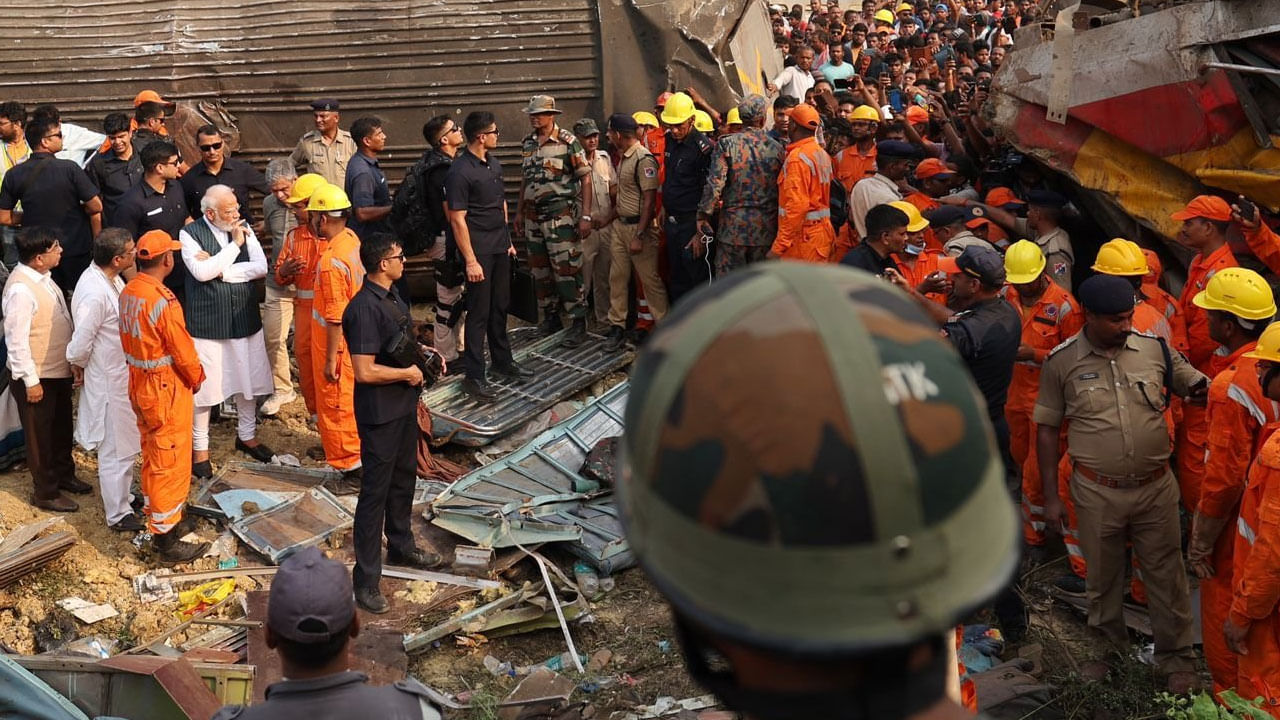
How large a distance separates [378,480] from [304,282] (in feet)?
7.13

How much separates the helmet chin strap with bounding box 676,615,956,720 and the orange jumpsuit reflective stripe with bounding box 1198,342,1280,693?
3.95 m

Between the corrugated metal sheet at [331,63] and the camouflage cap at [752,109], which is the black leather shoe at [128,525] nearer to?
the corrugated metal sheet at [331,63]

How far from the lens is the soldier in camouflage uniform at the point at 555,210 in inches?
338

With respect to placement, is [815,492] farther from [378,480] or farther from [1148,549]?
[378,480]

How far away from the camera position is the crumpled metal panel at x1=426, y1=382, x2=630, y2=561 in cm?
635

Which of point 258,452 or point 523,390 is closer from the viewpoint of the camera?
point 258,452

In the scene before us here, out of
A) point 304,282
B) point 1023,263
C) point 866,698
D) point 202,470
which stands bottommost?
point 202,470

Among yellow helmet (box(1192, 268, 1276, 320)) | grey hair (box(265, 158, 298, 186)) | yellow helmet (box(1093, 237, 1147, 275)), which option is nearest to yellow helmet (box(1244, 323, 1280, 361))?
yellow helmet (box(1192, 268, 1276, 320))

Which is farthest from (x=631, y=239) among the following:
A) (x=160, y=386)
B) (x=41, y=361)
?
(x=41, y=361)

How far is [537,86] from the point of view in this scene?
9.58 m

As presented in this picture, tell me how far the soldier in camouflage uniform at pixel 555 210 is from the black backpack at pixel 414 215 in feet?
2.59

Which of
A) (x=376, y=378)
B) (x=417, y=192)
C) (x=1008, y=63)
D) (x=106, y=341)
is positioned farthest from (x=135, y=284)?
(x=1008, y=63)

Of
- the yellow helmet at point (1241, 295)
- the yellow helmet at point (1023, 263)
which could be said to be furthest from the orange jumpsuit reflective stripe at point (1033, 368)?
the yellow helmet at point (1241, 295)

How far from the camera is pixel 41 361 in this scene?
6.51 meters
